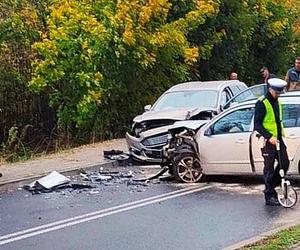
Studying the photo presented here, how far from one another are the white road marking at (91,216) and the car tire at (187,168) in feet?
1.78

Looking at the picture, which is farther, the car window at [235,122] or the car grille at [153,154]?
the car grille at [153,154]

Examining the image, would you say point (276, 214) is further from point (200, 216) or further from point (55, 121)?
point (55, 121)

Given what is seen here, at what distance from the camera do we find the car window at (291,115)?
14.2 meters

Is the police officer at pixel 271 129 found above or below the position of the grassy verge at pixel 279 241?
above

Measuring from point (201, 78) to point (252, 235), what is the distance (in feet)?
62.3

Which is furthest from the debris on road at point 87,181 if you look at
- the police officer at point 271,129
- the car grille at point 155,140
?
the police officer at point 271,129

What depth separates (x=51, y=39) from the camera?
23375 millimetres

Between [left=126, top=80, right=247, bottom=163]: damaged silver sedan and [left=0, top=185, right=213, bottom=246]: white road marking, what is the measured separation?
310 cm

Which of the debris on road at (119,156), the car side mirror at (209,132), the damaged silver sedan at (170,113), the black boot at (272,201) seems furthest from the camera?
the debris on road at (119,156)

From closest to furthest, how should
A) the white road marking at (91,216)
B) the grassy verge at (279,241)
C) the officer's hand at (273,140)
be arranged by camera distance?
the grassy verge at (279,241)
the white road marking at (91,216)
the officer's hand at (273,140)

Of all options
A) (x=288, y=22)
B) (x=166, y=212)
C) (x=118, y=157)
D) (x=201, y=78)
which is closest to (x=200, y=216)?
(x=166, y=212)

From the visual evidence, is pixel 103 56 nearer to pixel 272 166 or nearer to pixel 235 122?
pixel 235 122

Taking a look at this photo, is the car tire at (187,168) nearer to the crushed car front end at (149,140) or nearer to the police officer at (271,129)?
the crushed car front end at (149,140)

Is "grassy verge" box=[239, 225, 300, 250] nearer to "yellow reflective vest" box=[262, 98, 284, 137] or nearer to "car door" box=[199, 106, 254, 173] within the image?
"yellow reflective vest" box=[262, 98, 284, 137]
